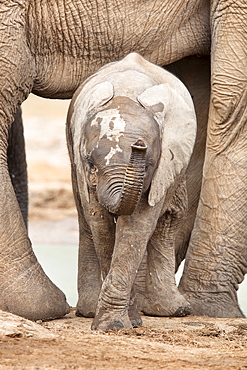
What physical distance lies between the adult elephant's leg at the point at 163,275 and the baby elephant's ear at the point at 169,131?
567 millimetres

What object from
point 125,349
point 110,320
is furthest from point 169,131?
point 125,349

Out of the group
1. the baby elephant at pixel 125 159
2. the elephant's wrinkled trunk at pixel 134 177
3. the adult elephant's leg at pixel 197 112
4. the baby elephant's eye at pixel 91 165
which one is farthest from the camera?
the adult elephant's leg at pixel 197 112

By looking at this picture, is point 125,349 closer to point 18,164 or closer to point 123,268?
point 123,268

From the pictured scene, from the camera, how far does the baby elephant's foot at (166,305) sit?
5586 millimetres

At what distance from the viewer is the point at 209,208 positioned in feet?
20.0

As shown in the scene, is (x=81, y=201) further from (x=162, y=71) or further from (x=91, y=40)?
(x=91, y=40)

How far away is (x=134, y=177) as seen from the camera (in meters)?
4.32

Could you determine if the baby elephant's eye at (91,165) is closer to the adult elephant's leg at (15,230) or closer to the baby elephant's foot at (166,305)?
the adult elephant's leg at (15,230)

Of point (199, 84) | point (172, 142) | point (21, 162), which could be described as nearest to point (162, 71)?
point (172, 142)

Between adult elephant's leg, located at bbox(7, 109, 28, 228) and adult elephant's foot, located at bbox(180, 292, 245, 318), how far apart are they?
6.56ft

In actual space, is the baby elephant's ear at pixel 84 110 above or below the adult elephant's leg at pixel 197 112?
below

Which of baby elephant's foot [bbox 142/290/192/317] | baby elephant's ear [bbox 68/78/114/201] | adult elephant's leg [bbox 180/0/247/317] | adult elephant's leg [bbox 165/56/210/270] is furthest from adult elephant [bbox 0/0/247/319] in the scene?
baby elephant's ear [bbox 68/78/114/201]

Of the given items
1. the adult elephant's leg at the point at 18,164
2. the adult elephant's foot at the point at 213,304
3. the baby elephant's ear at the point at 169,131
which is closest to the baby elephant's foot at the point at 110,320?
the baby elephant's ear at the point at 169,131

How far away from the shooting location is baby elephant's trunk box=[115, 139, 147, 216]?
4.31 m
